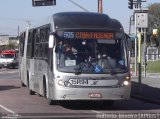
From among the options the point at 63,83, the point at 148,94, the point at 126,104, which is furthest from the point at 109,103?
the point at 148,94

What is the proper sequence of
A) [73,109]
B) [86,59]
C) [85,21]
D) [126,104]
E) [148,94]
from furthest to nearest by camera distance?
[148,94] < [126,104] < [85,21] < [73,109] < [86,59]

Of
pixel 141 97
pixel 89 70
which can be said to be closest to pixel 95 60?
pixel 89 70

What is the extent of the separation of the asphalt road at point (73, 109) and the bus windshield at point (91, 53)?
130cm

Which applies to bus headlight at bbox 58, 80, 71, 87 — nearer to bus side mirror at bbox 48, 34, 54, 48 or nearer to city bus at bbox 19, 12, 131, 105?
city bus at bbox 19, 12, 131, 105

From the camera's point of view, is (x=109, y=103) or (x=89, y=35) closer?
(x=89, y=35)

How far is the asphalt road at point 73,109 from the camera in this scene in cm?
1527

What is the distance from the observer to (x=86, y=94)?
55.0 ft

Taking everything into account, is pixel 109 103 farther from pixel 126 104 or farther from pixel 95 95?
pixel 95 95

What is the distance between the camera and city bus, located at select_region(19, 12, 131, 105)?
55.1ft

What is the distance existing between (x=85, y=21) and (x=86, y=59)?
53.9 inches

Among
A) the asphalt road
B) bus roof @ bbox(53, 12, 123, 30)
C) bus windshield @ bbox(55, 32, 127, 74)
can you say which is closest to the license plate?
the asphalt road

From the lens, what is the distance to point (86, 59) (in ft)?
56.0

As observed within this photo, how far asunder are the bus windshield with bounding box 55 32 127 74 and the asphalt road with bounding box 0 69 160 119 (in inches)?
51.0

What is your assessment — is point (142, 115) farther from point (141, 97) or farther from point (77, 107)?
point (141, 97)
